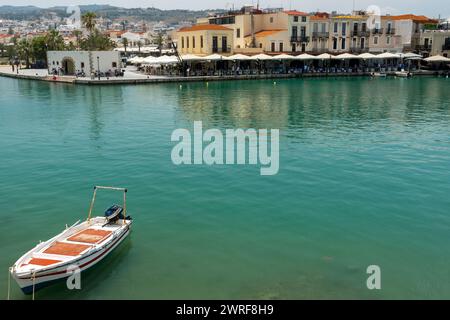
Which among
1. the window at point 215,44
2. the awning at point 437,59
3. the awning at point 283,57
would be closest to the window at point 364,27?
the awning at point 437,59

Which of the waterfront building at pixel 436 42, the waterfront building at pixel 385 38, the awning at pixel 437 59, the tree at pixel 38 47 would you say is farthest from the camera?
the tree at pixel 38 47

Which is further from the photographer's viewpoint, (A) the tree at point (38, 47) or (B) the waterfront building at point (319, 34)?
(A) the tree at point (38, 47)

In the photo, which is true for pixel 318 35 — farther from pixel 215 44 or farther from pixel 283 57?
pixel 215 44

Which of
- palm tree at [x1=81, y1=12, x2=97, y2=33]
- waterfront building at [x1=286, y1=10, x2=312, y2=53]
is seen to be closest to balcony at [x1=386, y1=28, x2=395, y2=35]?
waterfront building at [x1=286, y1=10, x2=312, y2=53]

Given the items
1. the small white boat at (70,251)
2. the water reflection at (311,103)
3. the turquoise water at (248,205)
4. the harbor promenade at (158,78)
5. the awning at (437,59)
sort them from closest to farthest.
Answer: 1. the small white boat at (70,251)
2. the turquoise water at (248,205)
3. the water reflection at (311,103)
4. the harbor promenade at (158,78)
5. the awning at (437,59)

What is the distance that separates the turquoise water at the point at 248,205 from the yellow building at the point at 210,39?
4260 centimetres

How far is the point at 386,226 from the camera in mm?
16844

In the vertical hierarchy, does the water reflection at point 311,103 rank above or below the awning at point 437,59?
below

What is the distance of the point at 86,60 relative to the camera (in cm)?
7194

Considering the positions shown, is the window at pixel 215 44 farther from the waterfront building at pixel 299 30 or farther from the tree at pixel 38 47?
the tree at pixel 38 47

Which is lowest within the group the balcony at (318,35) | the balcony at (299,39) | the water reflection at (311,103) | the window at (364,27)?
the water reflection at (311,103)

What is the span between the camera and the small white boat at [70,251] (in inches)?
482
